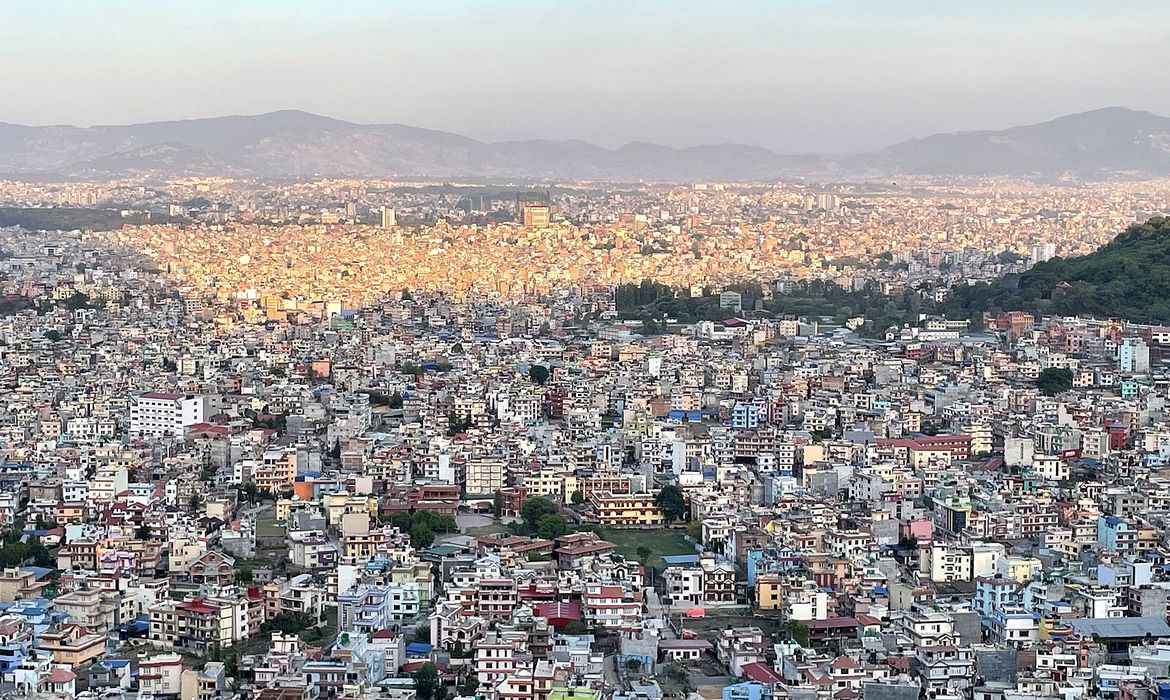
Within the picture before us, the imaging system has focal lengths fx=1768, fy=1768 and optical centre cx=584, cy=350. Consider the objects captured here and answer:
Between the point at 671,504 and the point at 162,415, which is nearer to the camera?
the point at 671,504

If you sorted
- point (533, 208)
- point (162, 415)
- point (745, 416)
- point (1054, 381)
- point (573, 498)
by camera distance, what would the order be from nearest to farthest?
point (573, 498) → point (162, 415) → point (745, 416) → point (1054, 381) → point (533, 208)

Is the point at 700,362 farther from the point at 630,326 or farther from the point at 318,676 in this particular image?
the point at 318,676

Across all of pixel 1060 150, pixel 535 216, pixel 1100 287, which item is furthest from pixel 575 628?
pixel 1060 150

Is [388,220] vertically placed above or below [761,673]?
below

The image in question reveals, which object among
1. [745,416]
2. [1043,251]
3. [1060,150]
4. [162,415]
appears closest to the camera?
[162,415]

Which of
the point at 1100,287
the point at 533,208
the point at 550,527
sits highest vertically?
the point at 1100,287

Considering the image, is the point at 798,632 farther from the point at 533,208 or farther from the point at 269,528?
the point at 533,208

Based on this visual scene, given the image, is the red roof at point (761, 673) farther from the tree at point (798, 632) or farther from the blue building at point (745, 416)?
the blue building at point (745, 416)

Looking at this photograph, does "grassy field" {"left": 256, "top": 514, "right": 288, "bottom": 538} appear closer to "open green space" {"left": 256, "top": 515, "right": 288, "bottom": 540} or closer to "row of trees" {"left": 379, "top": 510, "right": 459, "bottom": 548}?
"open green space" {"left": 256, "top": 515, "right": 288, "bottom": 540}
